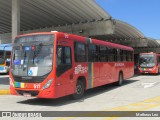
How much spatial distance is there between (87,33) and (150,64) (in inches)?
395

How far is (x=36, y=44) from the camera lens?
1140 cm

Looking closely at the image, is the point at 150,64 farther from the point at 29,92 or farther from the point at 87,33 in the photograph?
the point at 29,92

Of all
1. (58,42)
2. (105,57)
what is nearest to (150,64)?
(105,57)

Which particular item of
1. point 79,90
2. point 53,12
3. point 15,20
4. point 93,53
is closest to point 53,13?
point 53,12

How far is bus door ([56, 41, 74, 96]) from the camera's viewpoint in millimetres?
11125

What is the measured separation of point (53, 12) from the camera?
2559cm

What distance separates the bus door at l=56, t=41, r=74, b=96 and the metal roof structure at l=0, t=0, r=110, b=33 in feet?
37.5

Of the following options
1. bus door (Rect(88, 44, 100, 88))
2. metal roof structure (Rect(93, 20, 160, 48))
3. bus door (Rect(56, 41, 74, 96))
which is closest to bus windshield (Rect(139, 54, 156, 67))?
metal roof structure (Rect(93, 20, 160, 48))

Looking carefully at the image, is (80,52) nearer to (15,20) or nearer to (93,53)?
(93,53)

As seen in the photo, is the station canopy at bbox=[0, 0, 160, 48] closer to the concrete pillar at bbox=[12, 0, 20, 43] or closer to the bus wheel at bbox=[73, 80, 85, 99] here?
the concrete pillar at bbox=[12, 0, 20, 43]

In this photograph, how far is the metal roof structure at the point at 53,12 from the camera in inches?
912

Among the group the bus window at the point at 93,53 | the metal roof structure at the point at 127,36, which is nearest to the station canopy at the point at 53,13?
the metal roof structure at the point at 127,36

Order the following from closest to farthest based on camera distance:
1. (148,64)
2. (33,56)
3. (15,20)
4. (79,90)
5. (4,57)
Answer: (33,56) → (79,90) → (15,20) → (4,57) → (148,64)

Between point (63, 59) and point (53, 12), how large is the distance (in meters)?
14.7
